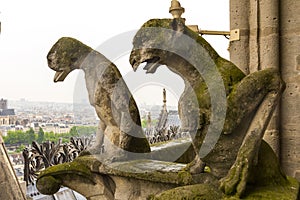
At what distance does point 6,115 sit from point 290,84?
123 inches

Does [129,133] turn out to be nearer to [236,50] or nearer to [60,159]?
[236,50]

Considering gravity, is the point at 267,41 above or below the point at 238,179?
above

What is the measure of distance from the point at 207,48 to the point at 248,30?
1.71 m

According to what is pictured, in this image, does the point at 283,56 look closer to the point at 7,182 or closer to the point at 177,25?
the point at 177,25

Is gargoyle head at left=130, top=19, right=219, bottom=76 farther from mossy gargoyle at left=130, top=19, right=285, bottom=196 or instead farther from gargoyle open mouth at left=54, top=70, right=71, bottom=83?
gargoyle open mouth at left=54, top=70, right=71, bottom=83

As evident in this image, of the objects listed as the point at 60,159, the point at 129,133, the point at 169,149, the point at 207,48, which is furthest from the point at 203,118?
the point at 60,159

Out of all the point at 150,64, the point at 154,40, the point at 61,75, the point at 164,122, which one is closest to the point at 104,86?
the point at 61,75

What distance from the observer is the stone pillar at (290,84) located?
2.95m

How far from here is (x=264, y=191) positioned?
1.55m

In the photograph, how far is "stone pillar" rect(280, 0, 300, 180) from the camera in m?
2.95

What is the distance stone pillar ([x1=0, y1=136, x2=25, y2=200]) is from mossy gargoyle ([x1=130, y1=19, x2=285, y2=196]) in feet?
6.83

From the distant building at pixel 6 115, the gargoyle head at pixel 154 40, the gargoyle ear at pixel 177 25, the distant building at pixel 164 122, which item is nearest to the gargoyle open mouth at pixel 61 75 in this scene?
the gargoyle head at pixel 154 40

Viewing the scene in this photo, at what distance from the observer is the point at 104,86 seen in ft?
7.25

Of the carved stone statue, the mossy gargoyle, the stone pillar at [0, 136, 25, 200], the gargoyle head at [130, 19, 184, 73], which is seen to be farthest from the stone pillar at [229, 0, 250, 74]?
the stone pillar at [0, 136, 25, 200]
